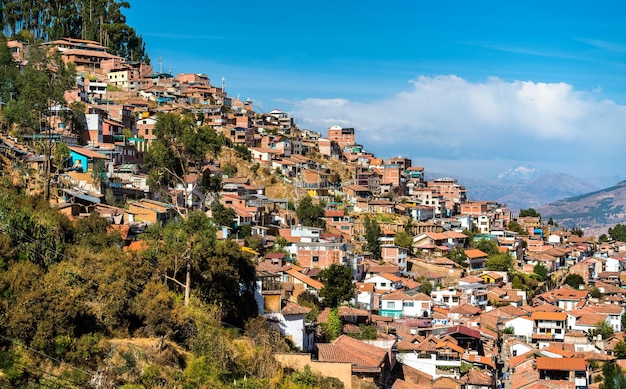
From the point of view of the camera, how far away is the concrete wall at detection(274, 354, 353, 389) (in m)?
18.9

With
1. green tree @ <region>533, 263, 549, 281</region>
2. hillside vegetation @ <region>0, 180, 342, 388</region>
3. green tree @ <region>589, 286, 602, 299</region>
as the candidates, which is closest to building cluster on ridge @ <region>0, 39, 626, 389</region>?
green tree @ <region>589, 286, 602, 299</region>

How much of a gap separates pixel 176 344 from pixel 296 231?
2319 cm

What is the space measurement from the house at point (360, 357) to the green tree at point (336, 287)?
4.84 meters

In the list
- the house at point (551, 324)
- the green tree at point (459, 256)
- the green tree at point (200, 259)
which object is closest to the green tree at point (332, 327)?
the green tree at point (200, 259)

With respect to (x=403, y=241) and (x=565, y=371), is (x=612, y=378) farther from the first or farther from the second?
(x=403, y=241)

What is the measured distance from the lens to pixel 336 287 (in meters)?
29.0

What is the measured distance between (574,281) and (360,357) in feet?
108

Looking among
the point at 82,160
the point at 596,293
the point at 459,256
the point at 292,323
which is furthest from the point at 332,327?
the point at 596,293

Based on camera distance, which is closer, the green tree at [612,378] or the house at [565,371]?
the green tree at [612,378]

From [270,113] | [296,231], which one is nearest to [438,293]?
[296,231]

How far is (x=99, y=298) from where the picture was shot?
1642 centimetres

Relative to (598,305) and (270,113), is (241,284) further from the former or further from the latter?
(270,113)

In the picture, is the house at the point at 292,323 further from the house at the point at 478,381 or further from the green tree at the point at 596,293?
the green tree at the point at 596,293

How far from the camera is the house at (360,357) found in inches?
838
